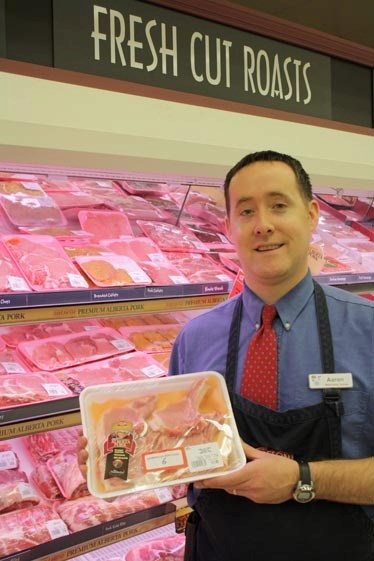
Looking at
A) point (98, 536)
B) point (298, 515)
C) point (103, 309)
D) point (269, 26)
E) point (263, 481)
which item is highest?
point (269, 26)

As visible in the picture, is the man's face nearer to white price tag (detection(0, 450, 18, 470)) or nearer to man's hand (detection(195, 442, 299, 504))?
man's hand (detection(195, 442, 299, 504))

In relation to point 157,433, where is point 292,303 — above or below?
above

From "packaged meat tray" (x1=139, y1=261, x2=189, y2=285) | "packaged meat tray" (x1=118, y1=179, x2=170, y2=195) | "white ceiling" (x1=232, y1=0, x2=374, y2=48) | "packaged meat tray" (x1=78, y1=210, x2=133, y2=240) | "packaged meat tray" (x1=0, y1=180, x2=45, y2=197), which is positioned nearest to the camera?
"packaged meat tray" (x1=139, y1=261, x2=189, y2=285)

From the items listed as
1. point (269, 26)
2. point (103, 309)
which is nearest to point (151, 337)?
point (103, 309)

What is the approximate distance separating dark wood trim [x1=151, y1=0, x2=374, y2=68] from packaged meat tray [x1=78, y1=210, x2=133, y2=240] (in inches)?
36.2

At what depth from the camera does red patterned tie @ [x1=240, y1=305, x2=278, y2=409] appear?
1443 millimetres

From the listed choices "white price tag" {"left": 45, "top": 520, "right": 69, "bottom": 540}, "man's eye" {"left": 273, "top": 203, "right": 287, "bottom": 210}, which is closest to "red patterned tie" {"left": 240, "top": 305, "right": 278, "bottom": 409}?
"man's eye" {"left": 273, "top": 203, "right": 287, "bottom": 210}

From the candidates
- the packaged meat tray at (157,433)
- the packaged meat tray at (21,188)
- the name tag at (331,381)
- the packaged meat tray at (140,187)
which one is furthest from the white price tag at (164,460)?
the packaged meat tray at (140,187)

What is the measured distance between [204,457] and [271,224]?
1.95 ft

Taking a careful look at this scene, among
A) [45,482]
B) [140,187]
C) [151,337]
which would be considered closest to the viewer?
[45,482]

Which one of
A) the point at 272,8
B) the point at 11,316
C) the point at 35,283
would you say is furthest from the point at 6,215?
the point at 272,8

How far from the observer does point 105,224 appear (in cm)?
249

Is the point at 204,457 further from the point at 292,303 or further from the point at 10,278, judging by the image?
the point at 10,278

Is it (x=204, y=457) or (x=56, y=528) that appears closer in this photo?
(x=204, y=457)
